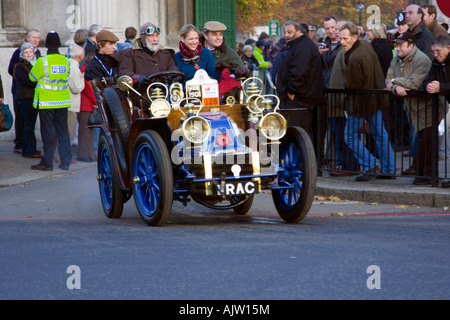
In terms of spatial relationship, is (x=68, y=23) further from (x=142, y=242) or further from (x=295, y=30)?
(x=142, y=242)

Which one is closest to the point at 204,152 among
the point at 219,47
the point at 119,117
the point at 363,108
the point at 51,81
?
the point at 119,117

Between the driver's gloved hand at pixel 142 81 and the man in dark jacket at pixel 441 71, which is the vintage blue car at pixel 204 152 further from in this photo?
the man in dark jacket at pixel 441 71

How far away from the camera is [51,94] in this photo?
1508 centimetres

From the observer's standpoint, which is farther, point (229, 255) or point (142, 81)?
point (142, 81)

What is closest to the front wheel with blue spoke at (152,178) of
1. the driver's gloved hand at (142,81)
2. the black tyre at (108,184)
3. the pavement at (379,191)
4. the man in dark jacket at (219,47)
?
the driver's gloved hand at (142,81)

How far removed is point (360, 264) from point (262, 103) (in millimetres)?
2787

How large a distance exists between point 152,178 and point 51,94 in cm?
666

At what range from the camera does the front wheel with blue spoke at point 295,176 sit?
871 centimetres

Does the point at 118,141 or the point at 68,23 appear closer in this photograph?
the point at 118,141

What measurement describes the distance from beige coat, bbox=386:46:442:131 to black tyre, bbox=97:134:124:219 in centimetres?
369

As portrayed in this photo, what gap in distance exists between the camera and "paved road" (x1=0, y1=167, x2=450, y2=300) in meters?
5.93

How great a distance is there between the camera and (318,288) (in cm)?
592

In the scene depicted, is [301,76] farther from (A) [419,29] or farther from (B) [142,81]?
(B) [142,81]
